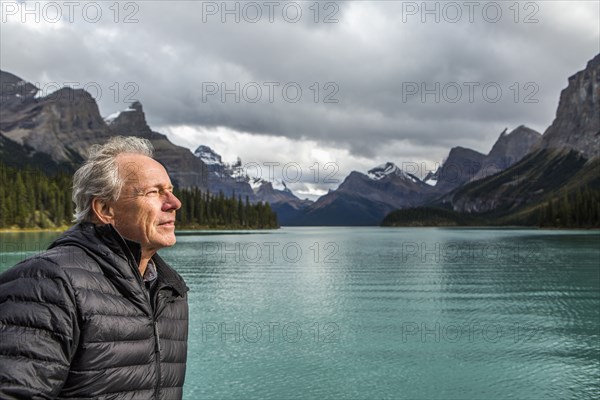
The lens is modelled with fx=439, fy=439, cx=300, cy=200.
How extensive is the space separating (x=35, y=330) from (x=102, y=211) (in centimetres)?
121

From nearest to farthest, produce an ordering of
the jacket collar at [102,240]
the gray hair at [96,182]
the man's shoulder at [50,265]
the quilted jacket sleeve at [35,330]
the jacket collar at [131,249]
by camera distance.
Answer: the quilted jacket sleeve at [35,330], the man's shoulder at [50,265], the jacket collar at [102,240], the jacket collar at [131,249], the gray hair at [96,182]

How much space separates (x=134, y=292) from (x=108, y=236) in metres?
0.50

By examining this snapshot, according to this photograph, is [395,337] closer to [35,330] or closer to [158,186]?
[158,186]

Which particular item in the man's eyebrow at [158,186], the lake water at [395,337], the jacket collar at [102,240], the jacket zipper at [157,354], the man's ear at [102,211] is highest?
the man's eyebrow at [158,186]

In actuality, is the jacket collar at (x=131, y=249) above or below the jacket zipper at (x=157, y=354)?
above

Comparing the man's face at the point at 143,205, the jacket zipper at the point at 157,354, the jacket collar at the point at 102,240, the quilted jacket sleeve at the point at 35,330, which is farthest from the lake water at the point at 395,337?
the quilted jacket sleeve at the point at 35,330

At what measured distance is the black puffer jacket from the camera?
284 centimetres

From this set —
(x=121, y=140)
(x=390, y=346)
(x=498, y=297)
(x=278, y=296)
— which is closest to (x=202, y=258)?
(x=278, y=296)

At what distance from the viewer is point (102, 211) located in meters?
3.81

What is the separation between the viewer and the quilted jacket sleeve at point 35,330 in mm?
2791

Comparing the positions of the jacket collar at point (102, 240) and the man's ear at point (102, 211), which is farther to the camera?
the man's ear at point (102, 211)

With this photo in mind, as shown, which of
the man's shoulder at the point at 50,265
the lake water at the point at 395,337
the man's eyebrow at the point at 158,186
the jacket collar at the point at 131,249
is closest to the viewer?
the man's shoulder at the point at 50,265

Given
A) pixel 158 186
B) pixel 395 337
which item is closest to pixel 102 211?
pixel 158 186

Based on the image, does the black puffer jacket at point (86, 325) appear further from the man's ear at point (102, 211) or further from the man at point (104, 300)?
the man's ear at point (102, 211)
